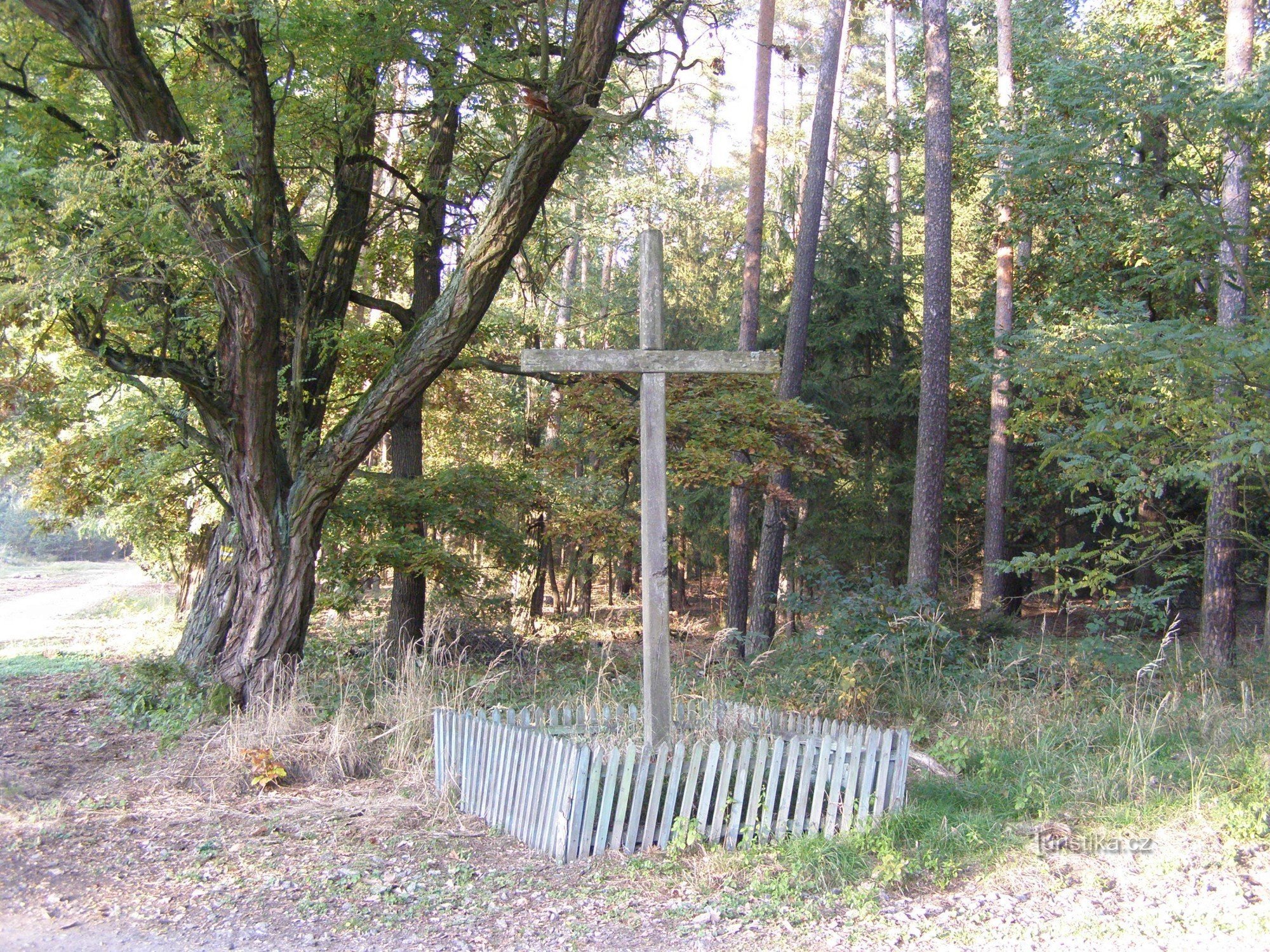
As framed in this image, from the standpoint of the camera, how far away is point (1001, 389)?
51.8ft

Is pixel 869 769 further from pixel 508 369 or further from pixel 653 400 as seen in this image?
pixel 508 369

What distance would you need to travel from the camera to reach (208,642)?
29.4 feet

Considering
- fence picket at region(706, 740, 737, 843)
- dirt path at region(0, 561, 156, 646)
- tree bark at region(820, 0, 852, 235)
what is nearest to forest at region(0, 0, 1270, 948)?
fence picket at region(706, 740, 737, 843)

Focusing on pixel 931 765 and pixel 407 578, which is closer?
pixel 931 765

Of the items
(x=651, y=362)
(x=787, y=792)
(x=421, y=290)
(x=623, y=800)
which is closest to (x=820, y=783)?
(x=787, y=792)

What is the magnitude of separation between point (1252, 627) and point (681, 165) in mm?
17050

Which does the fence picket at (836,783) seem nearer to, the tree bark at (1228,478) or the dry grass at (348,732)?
the dry grass at (348,732)

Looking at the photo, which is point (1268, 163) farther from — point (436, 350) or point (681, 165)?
point (681, 165)

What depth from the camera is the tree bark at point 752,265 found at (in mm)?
15414

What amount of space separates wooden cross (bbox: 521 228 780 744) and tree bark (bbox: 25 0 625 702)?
6.48ft

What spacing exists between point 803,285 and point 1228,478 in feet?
26.4

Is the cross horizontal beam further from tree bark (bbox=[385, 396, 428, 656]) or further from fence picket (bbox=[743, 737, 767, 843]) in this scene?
tree bark (bbox=[385, 396, 428, 656])

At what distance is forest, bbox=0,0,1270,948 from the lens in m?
6.71

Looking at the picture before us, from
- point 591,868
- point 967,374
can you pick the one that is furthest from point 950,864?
point 967,374
